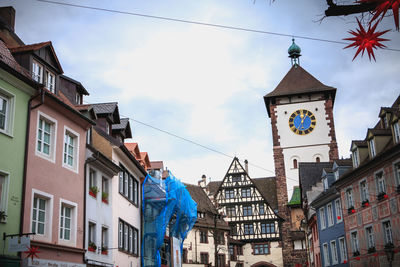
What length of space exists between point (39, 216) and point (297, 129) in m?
46.4

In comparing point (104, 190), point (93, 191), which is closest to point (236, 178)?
point (104, 190)

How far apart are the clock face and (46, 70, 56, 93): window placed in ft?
144

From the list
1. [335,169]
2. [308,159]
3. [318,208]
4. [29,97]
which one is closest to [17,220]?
[29,97]

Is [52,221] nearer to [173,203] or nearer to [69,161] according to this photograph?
[69,161]

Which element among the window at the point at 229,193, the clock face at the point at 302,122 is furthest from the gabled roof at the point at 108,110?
the clock face at the point at 302,122

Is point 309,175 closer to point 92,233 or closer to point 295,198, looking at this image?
point 295,198

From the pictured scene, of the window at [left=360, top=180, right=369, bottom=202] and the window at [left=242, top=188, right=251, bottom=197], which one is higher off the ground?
the window at [left=242, top=188, right=251, bottom=197]

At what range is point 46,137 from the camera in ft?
52.1

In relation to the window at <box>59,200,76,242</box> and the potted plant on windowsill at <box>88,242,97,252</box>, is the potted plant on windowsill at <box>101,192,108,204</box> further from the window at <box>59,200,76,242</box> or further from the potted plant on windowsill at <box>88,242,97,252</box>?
the window at <box>59,200,76,242</box>

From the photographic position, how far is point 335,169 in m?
31.1

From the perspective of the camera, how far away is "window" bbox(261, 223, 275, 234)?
55156mm

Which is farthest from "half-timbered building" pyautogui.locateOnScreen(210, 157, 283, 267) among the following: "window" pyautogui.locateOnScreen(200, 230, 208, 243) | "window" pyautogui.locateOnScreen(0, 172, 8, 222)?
"window" pyautogui.locateOnScreen(0, 172, 8, 222)

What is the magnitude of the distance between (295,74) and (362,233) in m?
39.0

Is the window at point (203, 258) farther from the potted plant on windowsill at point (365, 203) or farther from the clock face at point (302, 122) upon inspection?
the potted plant on windowsill at point (365, 203)
